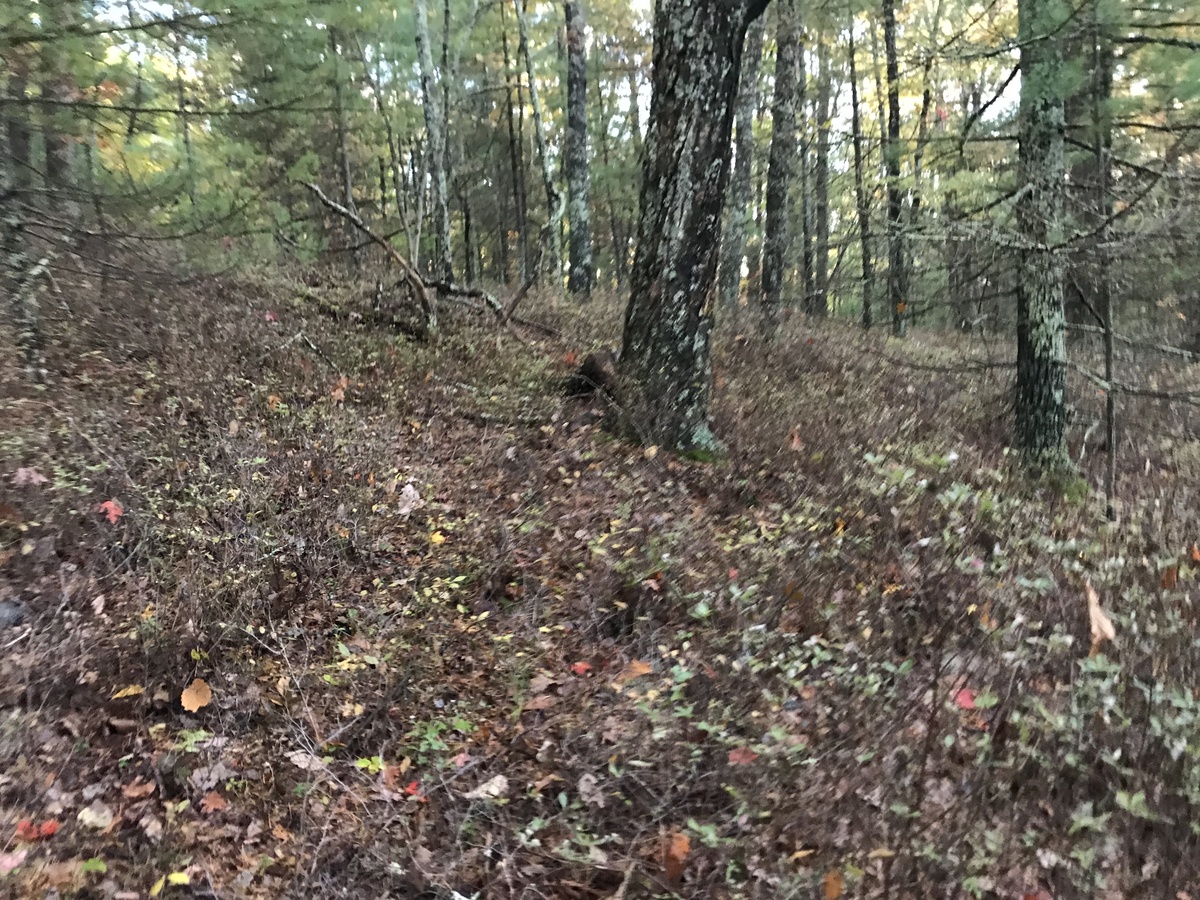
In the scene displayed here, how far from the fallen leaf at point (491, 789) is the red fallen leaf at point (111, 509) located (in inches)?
113

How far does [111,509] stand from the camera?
492cm

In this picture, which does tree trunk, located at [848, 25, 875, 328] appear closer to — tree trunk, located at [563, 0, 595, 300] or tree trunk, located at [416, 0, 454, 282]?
tree trunk, located at [563, 0, 595, 300]

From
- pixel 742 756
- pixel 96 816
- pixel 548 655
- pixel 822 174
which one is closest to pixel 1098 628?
pixel 742 756

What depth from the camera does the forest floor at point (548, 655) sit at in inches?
121

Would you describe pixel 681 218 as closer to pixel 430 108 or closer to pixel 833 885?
pixel 833 885

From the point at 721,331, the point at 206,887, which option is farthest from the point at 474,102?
the point at 206,887

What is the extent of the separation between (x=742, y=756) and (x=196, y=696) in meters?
2.73

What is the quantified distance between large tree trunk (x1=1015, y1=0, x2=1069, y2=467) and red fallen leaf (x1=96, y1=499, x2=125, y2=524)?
743cm

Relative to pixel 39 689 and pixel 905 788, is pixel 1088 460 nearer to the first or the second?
pixel 905 788

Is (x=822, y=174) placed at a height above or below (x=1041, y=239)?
above

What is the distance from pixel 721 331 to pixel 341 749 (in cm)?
849

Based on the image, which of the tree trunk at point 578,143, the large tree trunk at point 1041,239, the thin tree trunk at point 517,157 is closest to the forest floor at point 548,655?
the large tree trunk at point 1041,239

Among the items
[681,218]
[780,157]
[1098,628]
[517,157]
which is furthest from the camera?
[517,157]

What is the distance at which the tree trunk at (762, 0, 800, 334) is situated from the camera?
38.4 feet
